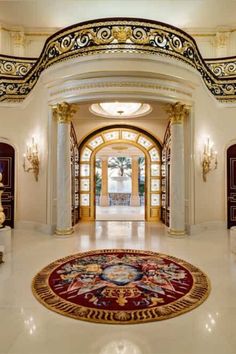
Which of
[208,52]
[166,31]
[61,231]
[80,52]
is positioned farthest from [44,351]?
[208,52]

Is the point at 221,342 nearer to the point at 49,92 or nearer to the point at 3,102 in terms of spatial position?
the point at 49,92

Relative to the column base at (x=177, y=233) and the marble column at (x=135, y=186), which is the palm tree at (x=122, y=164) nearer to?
the marble column at (x=135, y=186)

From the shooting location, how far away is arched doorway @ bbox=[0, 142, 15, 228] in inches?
293

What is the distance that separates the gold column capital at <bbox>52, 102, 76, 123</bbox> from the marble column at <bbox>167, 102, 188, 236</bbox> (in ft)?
8.16

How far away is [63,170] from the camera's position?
21.1 ft

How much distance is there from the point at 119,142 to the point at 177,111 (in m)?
3.30

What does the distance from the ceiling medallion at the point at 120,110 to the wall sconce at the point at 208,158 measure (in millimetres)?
2032

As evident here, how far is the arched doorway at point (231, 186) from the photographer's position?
730cm

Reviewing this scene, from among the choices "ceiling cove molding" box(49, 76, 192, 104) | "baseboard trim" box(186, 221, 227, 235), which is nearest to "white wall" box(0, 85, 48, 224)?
"ceiling cove molding" box(49, 76, 192, 104)

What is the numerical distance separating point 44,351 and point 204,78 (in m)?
6.93

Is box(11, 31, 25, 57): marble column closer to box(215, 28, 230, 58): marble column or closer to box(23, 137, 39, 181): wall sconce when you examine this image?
box(23, 137, 39, 181): wall sconce

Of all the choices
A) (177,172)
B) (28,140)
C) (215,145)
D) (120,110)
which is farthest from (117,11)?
(177,172)

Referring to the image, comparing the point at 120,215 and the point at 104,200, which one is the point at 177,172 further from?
the point at 104,200

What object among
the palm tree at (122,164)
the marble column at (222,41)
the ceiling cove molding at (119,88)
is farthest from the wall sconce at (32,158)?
the palm tree at (122,164)
